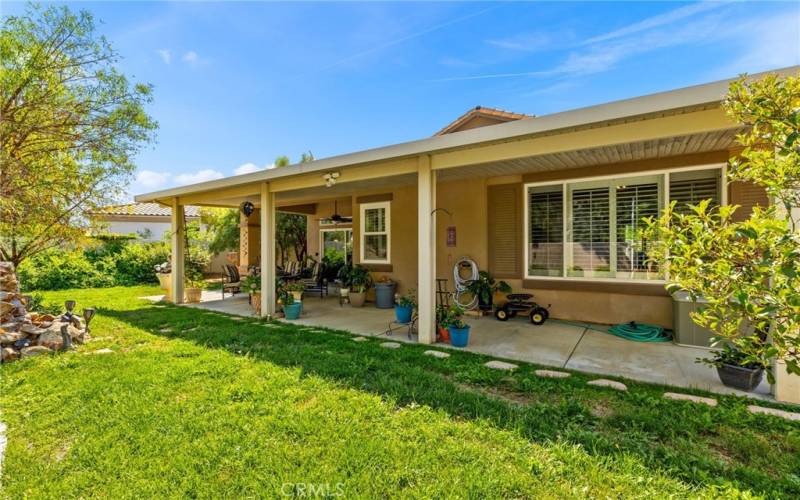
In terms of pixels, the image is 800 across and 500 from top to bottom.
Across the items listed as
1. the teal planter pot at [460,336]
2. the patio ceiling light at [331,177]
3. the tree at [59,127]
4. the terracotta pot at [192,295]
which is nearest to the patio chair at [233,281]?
the terracotta pot at [192,295]

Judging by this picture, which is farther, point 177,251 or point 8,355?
point 177,251

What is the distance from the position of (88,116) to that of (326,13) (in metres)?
4.87

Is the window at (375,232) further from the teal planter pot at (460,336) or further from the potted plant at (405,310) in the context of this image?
the teal planter pot at (460,336)

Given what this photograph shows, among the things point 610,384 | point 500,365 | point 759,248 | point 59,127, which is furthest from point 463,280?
point 59,127

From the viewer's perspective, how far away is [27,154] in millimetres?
6047

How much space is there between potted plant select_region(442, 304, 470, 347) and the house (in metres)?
0.26

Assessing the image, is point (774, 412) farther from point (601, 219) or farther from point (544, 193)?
point (544, 193)

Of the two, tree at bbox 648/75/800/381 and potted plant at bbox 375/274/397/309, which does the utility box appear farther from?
potted plant at bbox 375/274/397/309

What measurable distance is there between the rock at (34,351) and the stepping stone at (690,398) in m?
7.51

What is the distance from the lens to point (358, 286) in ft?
28.3

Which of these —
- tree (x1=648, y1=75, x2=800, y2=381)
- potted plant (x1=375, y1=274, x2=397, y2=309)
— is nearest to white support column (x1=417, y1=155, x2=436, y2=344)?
potted plant (x1=375, y1=274, x2=397, y2=309)

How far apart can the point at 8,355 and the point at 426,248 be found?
18.8 feet

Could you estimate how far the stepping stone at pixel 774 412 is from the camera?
9.63ft

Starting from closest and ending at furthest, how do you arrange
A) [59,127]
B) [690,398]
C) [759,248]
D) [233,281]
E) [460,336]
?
1. [759,248]
2. [690,398]
3. [460,336]
4. [59,127]
5. [233,281]
